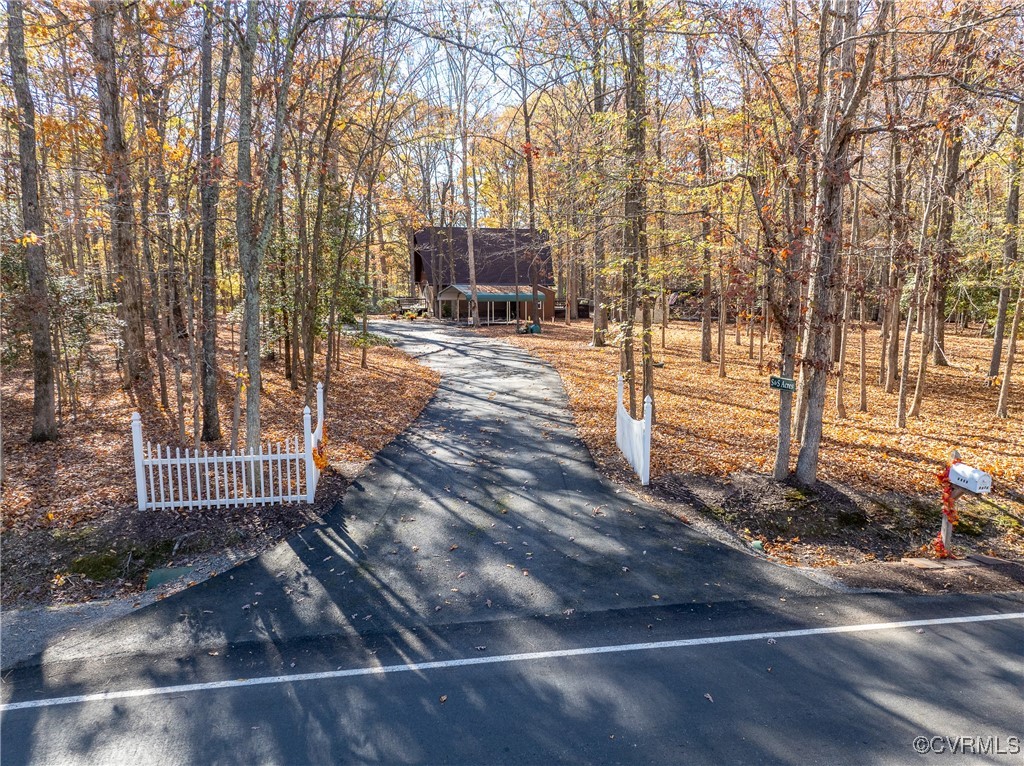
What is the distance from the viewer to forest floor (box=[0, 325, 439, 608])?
5.98m

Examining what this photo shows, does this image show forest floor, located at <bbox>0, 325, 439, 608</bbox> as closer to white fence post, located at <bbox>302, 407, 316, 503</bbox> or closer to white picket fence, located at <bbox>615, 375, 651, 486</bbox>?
white fence post, located at <bbox>302, 407, 316, 503</bbox>

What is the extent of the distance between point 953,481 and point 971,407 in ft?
33.6

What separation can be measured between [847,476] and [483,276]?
33976mm

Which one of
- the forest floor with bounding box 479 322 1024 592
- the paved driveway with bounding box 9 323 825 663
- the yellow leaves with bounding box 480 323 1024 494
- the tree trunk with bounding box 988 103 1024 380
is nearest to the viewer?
the paved driveway with bounding box 9 323 825 663

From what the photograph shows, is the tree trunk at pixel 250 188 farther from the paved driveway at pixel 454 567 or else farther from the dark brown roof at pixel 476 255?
the dark brown roof at pixel 476 255

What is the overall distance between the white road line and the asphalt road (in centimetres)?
2

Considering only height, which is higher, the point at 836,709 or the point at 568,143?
the point at 568,143

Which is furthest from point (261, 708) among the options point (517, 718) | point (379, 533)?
point (379, 533)

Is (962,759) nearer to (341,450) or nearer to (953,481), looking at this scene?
(953,481)

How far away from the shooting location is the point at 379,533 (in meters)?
6.96

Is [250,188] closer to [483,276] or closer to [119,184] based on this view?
[119,184]

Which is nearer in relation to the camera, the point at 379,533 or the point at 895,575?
the point at 895,575

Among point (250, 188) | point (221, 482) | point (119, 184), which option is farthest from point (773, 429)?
point (119, 184)

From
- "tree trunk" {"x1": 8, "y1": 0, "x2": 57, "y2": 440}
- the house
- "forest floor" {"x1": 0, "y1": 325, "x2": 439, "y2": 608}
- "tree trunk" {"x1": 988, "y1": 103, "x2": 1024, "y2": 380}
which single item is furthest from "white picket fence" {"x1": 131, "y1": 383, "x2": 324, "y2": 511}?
the house
